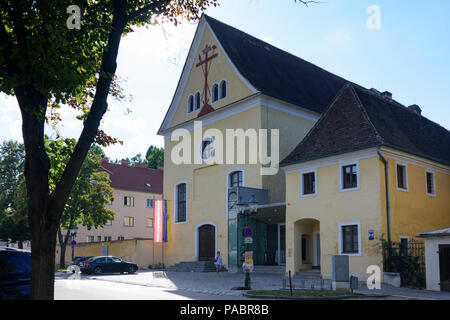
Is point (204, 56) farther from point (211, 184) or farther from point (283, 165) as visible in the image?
point (283, 165)

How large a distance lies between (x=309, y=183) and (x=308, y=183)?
0.10 meters

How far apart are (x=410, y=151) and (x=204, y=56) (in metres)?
18.8

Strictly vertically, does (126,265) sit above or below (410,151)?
below

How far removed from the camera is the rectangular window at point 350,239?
78.9ft

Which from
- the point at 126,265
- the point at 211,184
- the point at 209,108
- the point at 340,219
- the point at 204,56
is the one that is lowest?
the point at 126,265

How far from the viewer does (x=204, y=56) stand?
38438mm

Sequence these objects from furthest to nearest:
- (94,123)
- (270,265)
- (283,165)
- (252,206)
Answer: (270,265) → (283,165) → (252,206) → (94,123)

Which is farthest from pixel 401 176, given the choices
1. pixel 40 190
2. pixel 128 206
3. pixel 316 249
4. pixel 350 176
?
pixel 128 206

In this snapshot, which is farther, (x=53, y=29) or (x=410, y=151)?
(x=410, y=151)

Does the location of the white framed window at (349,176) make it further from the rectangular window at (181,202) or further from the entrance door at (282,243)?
the rectangular window at (181,202)

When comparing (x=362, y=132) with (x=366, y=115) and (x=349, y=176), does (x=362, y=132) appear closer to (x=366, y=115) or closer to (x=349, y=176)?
(x=366, y=115)

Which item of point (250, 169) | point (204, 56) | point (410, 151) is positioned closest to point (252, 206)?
point (410, 151)
